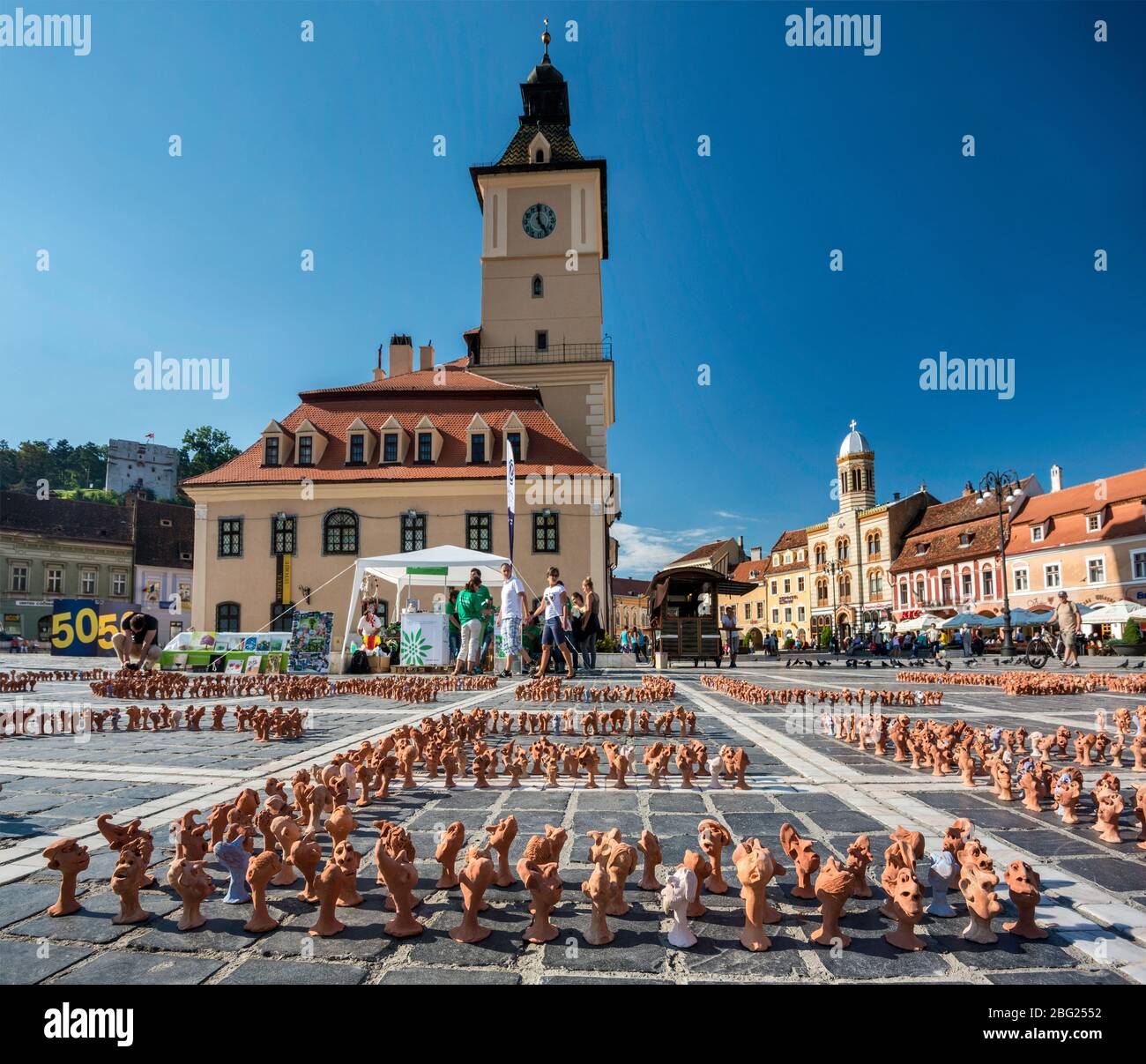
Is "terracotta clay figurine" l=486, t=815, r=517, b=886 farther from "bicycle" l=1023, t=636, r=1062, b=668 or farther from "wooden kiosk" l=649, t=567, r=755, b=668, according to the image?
"bicycle" l=1023, t=636, r=1062, b=668

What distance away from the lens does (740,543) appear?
366ft

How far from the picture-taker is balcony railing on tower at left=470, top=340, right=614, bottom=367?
132 ft

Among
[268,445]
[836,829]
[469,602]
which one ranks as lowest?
[836,829]

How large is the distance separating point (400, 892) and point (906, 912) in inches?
68.1

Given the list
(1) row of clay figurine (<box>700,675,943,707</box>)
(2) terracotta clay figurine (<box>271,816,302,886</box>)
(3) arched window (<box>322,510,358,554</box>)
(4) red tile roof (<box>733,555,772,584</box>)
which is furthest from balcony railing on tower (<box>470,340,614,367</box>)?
(4) red tile roof (<box>733,555,772,584</box>)

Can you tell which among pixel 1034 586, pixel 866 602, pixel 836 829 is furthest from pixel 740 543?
pixel 836 829

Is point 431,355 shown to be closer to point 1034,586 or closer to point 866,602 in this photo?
point 1034,586

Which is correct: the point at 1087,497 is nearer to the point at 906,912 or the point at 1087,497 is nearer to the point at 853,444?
the point at 853,444

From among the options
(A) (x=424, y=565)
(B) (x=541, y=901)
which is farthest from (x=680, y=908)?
(A) (x=424, y=565)

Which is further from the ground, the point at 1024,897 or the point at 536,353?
the point at 536,353

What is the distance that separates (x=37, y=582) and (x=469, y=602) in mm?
63709

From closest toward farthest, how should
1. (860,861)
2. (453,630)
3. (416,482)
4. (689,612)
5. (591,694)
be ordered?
(860,861) → (591,694) → (453,630) → (689,612) → (416,482)

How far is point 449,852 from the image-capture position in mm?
3111

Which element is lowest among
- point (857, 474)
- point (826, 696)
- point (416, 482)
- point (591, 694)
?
point (826, 696)
